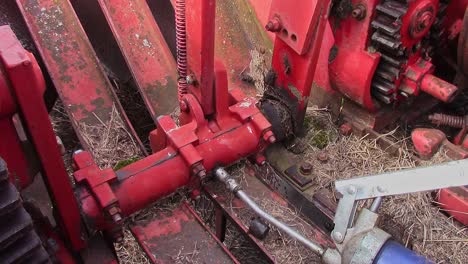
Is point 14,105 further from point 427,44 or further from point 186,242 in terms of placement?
point 427,44

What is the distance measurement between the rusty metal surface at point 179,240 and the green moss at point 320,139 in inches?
36.5

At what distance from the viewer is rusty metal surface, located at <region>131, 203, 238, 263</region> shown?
215 centimetres

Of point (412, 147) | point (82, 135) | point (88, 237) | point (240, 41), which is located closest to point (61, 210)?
point (88, 237)

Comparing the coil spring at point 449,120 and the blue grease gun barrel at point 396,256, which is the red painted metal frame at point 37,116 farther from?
the coil spring at point 449,120

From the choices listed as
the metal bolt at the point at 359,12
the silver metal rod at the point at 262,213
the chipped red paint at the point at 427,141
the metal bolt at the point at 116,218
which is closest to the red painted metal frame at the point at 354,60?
the metal bolt at the point at 359,12

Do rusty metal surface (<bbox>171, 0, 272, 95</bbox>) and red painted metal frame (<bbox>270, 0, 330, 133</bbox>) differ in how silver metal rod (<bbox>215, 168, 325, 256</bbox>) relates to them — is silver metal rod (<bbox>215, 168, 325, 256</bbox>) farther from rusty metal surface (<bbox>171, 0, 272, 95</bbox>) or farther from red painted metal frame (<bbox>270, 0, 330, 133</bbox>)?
rusty metal surface (<bbox>171, 0, 272, 95</bbox>)

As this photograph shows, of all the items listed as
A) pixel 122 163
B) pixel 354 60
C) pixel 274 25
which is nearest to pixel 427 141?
pixel 354 60

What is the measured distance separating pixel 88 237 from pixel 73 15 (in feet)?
4.50

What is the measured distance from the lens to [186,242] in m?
2.21

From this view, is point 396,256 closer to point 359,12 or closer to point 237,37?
point 359,12

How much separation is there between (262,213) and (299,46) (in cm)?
85

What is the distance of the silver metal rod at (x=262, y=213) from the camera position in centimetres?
209

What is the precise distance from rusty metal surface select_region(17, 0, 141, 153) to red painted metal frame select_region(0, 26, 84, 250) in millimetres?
825

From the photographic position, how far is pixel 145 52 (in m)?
2.90
